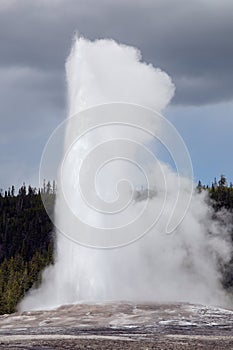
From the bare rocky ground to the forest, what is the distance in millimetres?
31892

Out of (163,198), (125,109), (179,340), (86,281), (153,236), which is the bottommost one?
(179,340)

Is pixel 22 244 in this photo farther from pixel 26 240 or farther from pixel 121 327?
pixel 121 327

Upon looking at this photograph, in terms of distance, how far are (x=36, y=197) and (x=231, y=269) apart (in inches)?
3968

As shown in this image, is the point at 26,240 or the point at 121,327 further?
the point at 26,240

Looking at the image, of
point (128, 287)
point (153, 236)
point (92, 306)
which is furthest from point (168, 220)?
point (92, 306)

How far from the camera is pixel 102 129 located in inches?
2702

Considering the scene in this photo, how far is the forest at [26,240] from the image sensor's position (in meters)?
88.2

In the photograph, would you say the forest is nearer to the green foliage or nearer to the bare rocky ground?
the green foliage

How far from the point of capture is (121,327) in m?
42.4

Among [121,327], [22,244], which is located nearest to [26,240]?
[22,244]

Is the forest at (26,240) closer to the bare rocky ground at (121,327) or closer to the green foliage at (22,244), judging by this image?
the green foliage at (22,244)

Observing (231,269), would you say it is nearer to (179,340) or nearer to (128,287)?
(128,287)

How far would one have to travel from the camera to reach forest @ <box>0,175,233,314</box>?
289 ft

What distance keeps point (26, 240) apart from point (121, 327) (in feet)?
371
